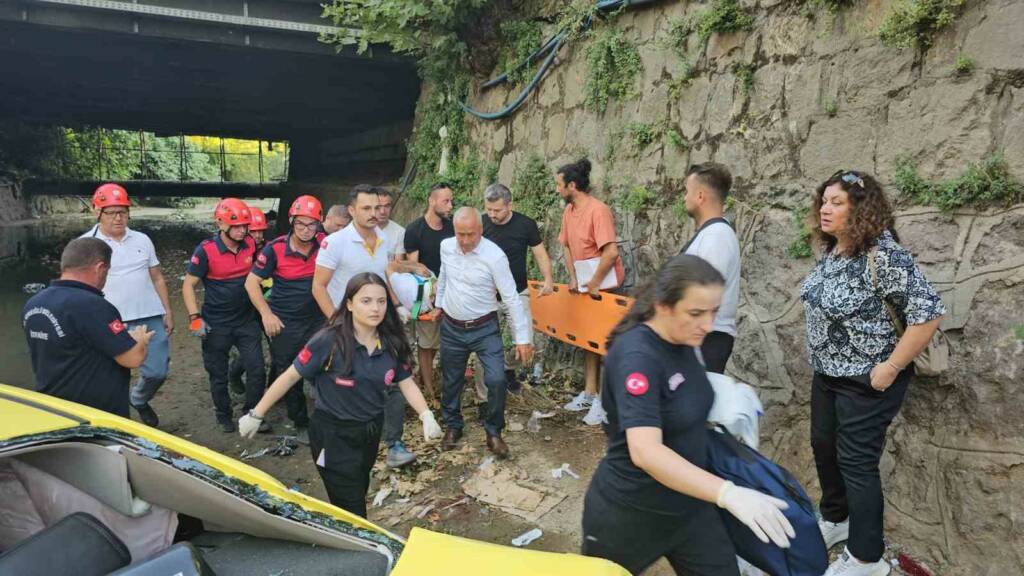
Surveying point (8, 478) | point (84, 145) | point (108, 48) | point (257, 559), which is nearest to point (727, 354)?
point (257, 559)

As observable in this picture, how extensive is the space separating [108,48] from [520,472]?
1115 cm

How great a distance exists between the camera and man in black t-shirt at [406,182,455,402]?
5.88m

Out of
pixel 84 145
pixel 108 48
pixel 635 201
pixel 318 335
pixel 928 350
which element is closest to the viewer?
pixel 928 350

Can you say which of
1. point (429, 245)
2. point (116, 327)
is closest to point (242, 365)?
point (429, 245)

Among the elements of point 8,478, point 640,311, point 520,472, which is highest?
point 640,311

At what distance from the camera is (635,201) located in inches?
222

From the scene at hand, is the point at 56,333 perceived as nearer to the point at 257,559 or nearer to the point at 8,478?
the point at 8,478

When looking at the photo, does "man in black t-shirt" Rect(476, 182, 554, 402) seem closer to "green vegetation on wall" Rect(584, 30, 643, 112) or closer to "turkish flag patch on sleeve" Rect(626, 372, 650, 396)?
"green vegetation on wall" Rect(584, 30, 643, 112)

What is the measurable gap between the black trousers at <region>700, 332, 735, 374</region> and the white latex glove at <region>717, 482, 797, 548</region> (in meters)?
1.96

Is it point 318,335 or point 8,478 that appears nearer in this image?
point 8,478

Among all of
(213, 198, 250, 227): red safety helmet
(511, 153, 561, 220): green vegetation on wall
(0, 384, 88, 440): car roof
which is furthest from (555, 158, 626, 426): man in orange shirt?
(0, 384, 88, 440): car roof

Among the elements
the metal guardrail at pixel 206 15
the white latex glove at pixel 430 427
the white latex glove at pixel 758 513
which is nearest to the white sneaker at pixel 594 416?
the white latex glove at pixel 430 427

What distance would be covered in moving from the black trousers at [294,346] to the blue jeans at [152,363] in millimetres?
881

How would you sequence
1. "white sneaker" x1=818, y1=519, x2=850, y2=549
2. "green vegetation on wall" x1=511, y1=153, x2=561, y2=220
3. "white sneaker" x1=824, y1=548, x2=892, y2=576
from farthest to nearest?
"green vegetation on wall" x1=511, y1=153, x2=561, y2=220 < "white sneaker" x1=818, y1=519, x2=850, y2=549 < "white sneaker" x1=824, y1=548, x2=892, y2=576
